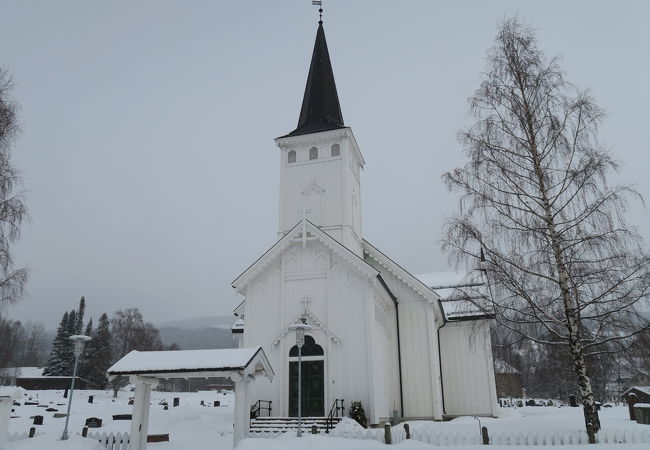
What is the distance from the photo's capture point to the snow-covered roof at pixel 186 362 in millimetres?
13539

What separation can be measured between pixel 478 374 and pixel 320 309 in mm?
10381

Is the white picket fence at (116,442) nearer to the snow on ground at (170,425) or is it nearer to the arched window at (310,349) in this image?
the snow on ground at (170,425)

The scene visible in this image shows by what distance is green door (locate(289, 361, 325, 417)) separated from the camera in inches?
805

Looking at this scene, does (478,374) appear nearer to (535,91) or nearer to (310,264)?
(310,264)

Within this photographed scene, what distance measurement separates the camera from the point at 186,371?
534 inches

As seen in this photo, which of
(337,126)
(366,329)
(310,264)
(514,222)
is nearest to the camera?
(514,222)

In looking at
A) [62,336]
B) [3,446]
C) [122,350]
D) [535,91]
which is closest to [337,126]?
[535,91]

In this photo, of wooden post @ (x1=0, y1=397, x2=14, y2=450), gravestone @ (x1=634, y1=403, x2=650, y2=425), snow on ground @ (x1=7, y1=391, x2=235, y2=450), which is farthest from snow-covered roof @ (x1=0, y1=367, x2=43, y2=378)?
gravestone @ (x1=634, y1=403, x2=650, y2=425)

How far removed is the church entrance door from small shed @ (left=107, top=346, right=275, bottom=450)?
655 centimetres

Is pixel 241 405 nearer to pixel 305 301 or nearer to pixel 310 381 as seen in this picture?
pixel 310 381

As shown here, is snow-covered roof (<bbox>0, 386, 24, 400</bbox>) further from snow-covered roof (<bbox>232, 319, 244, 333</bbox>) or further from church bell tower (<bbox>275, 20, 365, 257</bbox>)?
snow-covered roof (<bbox>232, 319, 244, 333</bbox>)

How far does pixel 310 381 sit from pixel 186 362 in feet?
26.6

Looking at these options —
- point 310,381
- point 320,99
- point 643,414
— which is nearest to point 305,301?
point 310,381

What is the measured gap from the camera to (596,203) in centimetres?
1309
